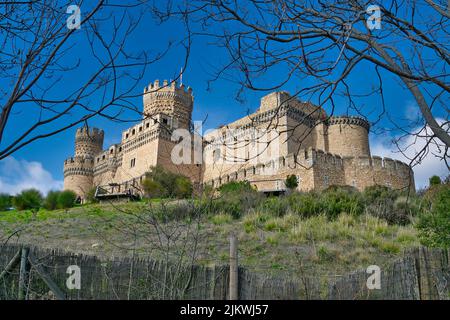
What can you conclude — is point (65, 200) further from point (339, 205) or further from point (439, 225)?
Result: point (439, 225)

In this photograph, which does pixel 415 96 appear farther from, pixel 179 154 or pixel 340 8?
pixel 179 154

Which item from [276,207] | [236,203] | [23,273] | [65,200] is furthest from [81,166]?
[23,273]

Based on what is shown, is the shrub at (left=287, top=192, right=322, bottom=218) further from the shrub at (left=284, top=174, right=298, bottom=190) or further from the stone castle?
the shrub at (left=284, top=174, right=298, bottom=190)

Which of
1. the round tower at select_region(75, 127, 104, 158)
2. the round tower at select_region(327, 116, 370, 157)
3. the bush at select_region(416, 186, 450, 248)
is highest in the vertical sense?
the round tower at select_region(75, 127, 104, 158)

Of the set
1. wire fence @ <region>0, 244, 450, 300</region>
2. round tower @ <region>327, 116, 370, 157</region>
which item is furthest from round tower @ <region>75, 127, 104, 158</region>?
wire fence @ <region>0, 244, 450, 300</region>

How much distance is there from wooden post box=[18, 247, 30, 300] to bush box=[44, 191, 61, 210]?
2597cm

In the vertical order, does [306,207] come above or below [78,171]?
below

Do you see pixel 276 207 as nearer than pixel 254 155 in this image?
No

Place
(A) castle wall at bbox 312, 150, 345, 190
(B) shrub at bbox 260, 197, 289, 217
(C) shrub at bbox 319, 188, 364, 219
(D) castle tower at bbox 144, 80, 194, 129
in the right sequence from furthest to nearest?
(D) castle tower at bbox 144, 80, 194, 129 < (A) castle wall at bbox 312, 150, 345, 190 < (B) shrub at bbox 260, 197, 289, 217 < (C) shrub at bbox 319, 188, 364, 219

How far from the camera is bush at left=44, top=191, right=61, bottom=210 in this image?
99.5ft

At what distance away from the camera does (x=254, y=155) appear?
16.0 m

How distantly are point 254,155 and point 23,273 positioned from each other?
11.3 meters
